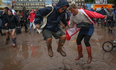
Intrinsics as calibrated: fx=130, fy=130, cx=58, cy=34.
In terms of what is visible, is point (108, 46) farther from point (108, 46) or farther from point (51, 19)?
point (51, 19)

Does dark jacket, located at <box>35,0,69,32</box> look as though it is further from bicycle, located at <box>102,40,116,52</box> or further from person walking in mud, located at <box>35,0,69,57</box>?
bicycle, located at <box>102,40,116,52</box>

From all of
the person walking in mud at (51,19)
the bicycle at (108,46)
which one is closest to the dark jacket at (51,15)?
the person walking in mud at (51,19)

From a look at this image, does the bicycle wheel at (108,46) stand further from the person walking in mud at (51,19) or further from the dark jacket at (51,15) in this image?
the dark jacket at (51,15)

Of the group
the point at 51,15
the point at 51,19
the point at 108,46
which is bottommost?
the point at 108,46

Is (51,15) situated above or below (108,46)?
above

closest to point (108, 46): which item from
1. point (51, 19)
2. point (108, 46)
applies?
point (108, 46)

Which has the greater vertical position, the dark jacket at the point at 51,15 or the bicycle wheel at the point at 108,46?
the dark jacket at the point at 51,15

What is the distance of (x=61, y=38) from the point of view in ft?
12.8

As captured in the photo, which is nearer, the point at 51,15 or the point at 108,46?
the point at 51,15

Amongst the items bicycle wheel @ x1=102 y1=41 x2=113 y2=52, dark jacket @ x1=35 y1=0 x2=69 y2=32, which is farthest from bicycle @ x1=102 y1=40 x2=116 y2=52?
dark jacket @ x1=35 y1=0 x2=69 y2=32

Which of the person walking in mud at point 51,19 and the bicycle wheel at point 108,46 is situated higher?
the person walking in mud at point 51,19

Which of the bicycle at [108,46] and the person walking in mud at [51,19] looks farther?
the bicycle at [108,46]

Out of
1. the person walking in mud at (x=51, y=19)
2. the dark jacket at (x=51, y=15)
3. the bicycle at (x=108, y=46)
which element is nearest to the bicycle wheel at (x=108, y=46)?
the bicycle at (x=108, y=46)

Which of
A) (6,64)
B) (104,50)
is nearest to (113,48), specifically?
(104,50)
